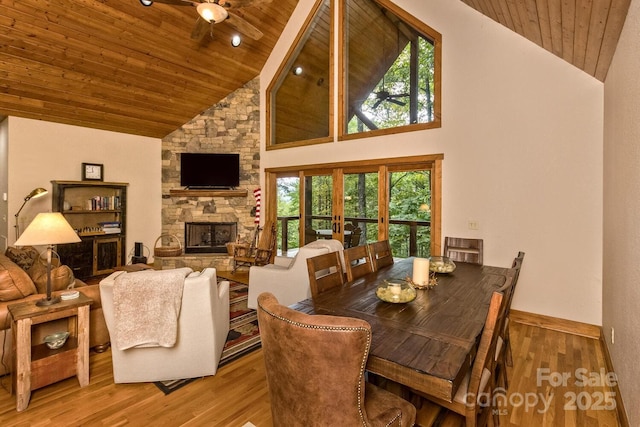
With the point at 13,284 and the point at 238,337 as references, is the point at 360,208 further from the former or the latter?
the point at 13,284

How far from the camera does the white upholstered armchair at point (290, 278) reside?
344 cm

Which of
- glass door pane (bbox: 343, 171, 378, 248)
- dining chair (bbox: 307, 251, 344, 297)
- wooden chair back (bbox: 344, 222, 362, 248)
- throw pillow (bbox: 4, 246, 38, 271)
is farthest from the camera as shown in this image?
wooden chair back (bbox: 344, 222, 362, 248)

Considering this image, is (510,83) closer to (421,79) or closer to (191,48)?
(421,79)

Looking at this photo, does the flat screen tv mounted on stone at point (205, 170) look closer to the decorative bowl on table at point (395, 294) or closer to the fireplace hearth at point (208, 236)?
the fireplace hearth at point (208, 236)

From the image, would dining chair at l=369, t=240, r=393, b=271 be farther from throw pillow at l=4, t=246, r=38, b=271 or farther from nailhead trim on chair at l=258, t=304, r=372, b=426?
throw pillow at l=4, t=246, r=38, b=271

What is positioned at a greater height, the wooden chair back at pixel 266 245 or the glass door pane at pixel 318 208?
the glass door pane at pixel 318 208

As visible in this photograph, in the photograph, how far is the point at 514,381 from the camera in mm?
2463

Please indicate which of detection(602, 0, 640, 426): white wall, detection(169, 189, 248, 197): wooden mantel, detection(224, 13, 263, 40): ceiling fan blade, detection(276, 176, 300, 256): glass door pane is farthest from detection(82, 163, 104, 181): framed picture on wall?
detection(602, 0, 640, 426): white wall

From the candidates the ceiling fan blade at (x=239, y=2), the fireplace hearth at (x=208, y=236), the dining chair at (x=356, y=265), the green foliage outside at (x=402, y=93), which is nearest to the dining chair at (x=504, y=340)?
the dining chair at (x=356, y=265)

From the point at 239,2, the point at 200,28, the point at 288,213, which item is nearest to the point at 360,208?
the point at 288,213

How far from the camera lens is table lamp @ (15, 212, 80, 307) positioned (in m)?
2.17

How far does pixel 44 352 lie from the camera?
2303 mm

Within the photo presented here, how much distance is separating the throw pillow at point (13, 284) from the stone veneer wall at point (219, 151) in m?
3.99

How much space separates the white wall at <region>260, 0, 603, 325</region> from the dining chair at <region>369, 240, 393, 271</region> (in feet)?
5.22
